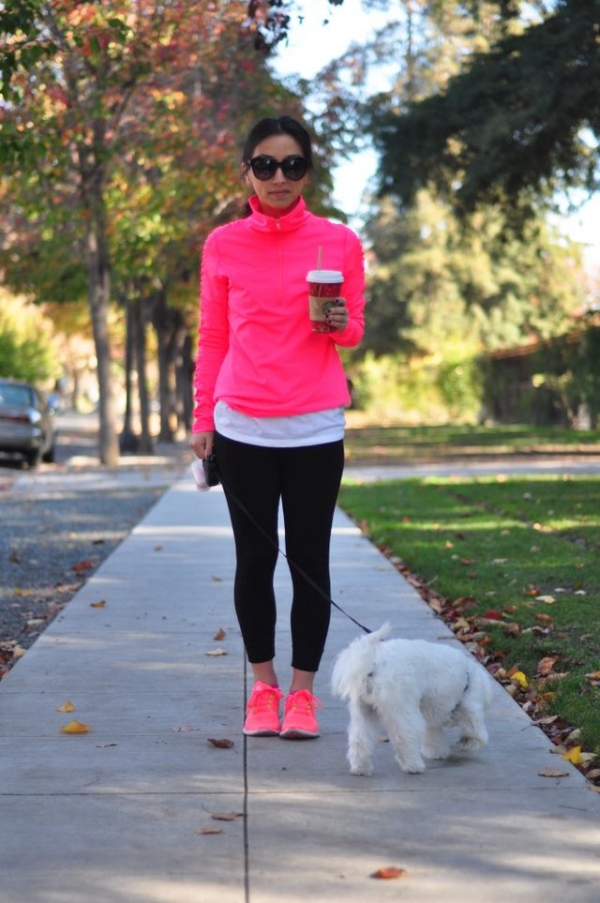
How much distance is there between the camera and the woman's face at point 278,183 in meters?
4.91

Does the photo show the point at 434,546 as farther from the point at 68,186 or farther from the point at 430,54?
the point at 430,54

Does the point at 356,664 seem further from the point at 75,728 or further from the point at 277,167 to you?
the point at 277,167

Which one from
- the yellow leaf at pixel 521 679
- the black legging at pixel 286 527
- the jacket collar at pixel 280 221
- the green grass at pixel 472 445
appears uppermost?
the jacket collar at pixel 280 221

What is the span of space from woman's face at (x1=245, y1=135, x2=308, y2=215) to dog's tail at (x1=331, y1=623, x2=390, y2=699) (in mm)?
1557

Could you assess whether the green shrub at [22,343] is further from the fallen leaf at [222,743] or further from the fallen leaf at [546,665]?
the fallen leaf at [222,743]

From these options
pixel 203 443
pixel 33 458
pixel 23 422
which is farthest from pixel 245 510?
pixel 33 458

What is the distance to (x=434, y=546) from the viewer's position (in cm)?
1062

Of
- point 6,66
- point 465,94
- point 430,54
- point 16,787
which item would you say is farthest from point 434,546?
point 430,54

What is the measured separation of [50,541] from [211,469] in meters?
6.92

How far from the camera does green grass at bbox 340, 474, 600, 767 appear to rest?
240 inches

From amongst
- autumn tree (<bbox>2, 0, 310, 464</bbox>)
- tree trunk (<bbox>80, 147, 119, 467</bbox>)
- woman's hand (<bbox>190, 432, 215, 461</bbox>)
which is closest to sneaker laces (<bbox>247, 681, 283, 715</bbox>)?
woman's hand (<bbox>190, 432, 215, 461</bbox>)

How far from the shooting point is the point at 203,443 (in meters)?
5.16

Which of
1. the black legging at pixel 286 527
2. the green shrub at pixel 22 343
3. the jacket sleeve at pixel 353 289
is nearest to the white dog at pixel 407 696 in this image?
the black legging at pixel 286 527

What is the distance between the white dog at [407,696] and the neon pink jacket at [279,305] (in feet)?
3.13
